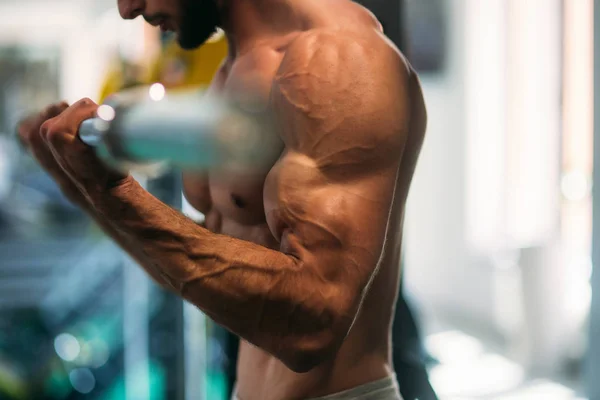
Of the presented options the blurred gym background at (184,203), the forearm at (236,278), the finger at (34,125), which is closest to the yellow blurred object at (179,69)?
the blurred gym background at (184,203)

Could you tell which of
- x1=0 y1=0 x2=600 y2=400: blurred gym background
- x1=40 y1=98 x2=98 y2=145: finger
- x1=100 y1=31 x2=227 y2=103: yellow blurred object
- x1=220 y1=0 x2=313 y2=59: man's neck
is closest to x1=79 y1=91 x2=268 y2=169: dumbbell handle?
x1=40 y1=98 x2=98 y2=145: finger

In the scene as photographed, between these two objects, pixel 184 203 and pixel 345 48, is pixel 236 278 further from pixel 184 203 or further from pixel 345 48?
pixel 184 203

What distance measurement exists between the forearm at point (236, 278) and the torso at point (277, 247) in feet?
0.28

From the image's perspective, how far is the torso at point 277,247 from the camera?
1.74 ft

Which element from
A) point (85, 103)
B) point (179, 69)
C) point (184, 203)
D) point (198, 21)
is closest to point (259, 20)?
point (198, 21)

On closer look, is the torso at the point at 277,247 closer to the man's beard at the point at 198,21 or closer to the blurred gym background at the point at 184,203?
the man's beard at the point at 198,21

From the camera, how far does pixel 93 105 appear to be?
1.45 feet

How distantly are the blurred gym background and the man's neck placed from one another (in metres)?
0.62

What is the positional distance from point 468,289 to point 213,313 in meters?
1.43

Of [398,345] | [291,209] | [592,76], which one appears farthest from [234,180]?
[592,76]

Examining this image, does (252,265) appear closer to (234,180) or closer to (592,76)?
(234,180)

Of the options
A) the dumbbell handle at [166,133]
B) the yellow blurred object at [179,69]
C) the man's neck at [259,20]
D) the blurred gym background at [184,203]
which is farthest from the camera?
the blurred gym background at [184,203]

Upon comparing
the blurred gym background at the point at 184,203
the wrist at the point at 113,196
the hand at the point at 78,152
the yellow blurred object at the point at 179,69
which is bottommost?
the blurred gym background at the point at 184,203

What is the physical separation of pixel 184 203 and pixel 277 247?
0.72m
